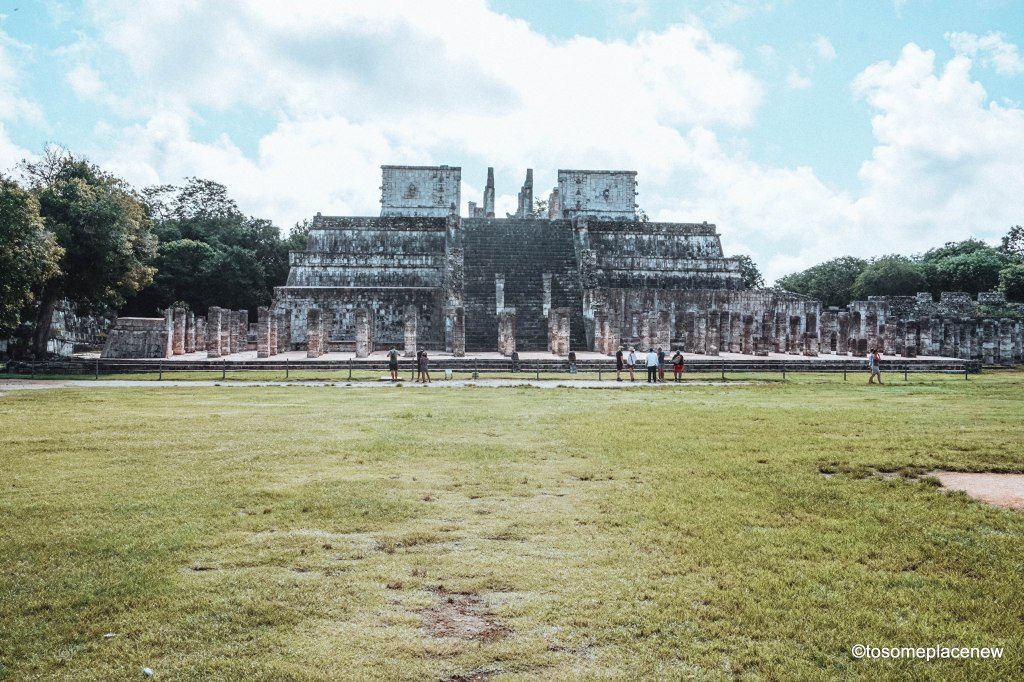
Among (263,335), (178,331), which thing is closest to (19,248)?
(178,331)

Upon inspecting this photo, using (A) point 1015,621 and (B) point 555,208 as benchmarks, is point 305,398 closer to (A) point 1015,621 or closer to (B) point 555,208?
(A) point 1015,621

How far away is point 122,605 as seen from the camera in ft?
12.8

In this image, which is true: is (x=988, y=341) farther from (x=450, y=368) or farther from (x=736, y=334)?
(x=450, y=368)

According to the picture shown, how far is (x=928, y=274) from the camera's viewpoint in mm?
56281

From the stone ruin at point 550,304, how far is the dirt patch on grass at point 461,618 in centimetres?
2228

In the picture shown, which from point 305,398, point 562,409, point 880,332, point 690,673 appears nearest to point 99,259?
point 305,398

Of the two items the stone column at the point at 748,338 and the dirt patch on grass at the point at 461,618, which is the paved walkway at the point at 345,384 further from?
the dirt patch on grass at the point at 461,618

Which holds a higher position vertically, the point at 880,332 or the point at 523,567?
the point at 880,332

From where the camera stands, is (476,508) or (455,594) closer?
(455,594)

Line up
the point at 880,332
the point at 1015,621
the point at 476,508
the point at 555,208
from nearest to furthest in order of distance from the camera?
1. the point at 1015,621
2. the point at 476,508
3. the point at 880,332
4. the point at 555,208

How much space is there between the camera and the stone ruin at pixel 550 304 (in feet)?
96.4

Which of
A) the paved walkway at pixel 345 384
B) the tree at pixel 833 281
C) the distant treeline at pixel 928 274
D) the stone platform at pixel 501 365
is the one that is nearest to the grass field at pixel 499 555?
the paved walkway at pixel 345 384

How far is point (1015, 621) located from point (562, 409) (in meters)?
9.10

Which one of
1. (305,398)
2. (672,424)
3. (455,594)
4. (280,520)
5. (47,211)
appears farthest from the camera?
(47,211)
